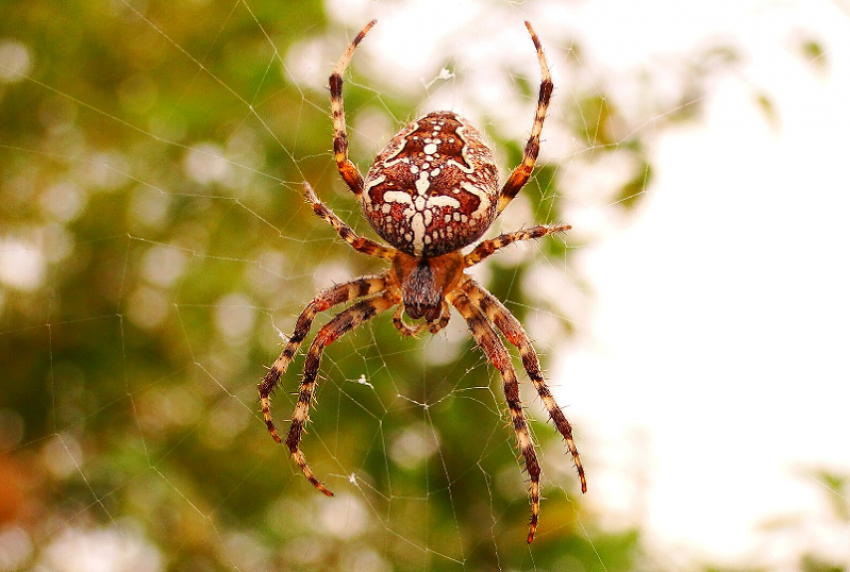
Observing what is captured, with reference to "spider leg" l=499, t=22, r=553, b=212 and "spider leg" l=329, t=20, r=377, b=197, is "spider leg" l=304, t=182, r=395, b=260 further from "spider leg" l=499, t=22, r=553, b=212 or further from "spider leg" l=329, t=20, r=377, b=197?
"spider leg" l=499, t=22, r=553, b=212

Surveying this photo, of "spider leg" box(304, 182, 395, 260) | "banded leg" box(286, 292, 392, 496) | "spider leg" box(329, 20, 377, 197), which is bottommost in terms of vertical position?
"banded leg" box(286, 292, 392, 496)

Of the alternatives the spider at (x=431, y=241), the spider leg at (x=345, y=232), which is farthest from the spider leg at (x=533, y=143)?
the spider leg at (x=345, y=232)

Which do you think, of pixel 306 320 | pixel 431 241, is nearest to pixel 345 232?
pixel 431 241

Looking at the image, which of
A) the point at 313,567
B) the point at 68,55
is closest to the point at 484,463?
the point at 313,567

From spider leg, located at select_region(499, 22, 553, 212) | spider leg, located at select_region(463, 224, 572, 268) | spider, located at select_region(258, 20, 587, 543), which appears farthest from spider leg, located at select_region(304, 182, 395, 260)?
spider leg, located at select_region(499, 22, 553, 212)

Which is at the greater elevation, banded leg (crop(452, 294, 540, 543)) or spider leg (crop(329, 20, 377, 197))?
spider leg (crop(329, 20, 377, 197))

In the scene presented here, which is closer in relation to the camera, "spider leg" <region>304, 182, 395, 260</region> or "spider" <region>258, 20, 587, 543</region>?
"spider" <region>258, 20, 587, 543</region>

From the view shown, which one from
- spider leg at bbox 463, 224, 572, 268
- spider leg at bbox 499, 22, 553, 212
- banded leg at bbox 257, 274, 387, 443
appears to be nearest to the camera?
spider leg at bbox 463, 224, 572, 268

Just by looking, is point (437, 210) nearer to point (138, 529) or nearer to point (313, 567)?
point (313, 567)
